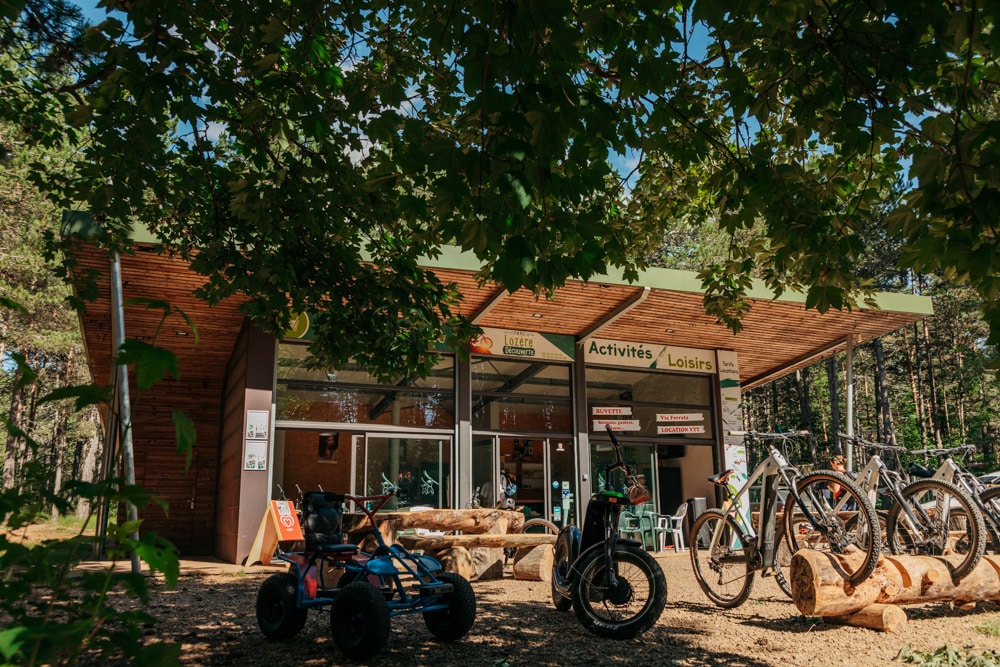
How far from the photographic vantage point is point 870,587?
5.09 metres

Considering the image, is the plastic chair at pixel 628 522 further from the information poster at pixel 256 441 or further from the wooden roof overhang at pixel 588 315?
the information poster at pixel 256 441

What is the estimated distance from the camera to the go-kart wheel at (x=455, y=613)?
4.66 meters

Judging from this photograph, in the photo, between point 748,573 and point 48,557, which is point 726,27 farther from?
point 748,573

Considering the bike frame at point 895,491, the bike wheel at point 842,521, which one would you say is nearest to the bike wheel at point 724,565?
the bike wheel at point 842,521

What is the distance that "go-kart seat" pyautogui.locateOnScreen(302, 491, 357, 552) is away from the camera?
4738 mm

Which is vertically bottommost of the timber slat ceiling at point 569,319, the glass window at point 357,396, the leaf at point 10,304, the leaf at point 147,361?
the leaf at point 147,361

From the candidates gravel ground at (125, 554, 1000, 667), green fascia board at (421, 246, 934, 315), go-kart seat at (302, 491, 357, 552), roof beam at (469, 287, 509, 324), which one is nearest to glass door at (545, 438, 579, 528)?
roof beam at (469, 287, 509, 324)

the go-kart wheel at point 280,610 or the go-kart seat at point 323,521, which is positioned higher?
the go-kart seat at point 323,521

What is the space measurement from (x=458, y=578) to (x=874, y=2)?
374cm

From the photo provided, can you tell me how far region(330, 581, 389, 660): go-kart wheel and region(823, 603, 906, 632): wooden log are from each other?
320 cm

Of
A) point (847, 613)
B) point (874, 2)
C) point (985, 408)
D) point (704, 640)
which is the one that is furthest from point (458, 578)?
point (985, 408)

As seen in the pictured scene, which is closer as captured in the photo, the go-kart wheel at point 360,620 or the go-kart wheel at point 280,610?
the go-kart wheel at point 360,620

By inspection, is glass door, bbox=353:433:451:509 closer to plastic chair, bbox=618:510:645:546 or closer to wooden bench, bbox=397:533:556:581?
plastic chair, bbox=618:510:645:546

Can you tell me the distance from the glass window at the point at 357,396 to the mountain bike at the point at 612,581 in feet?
22.2
